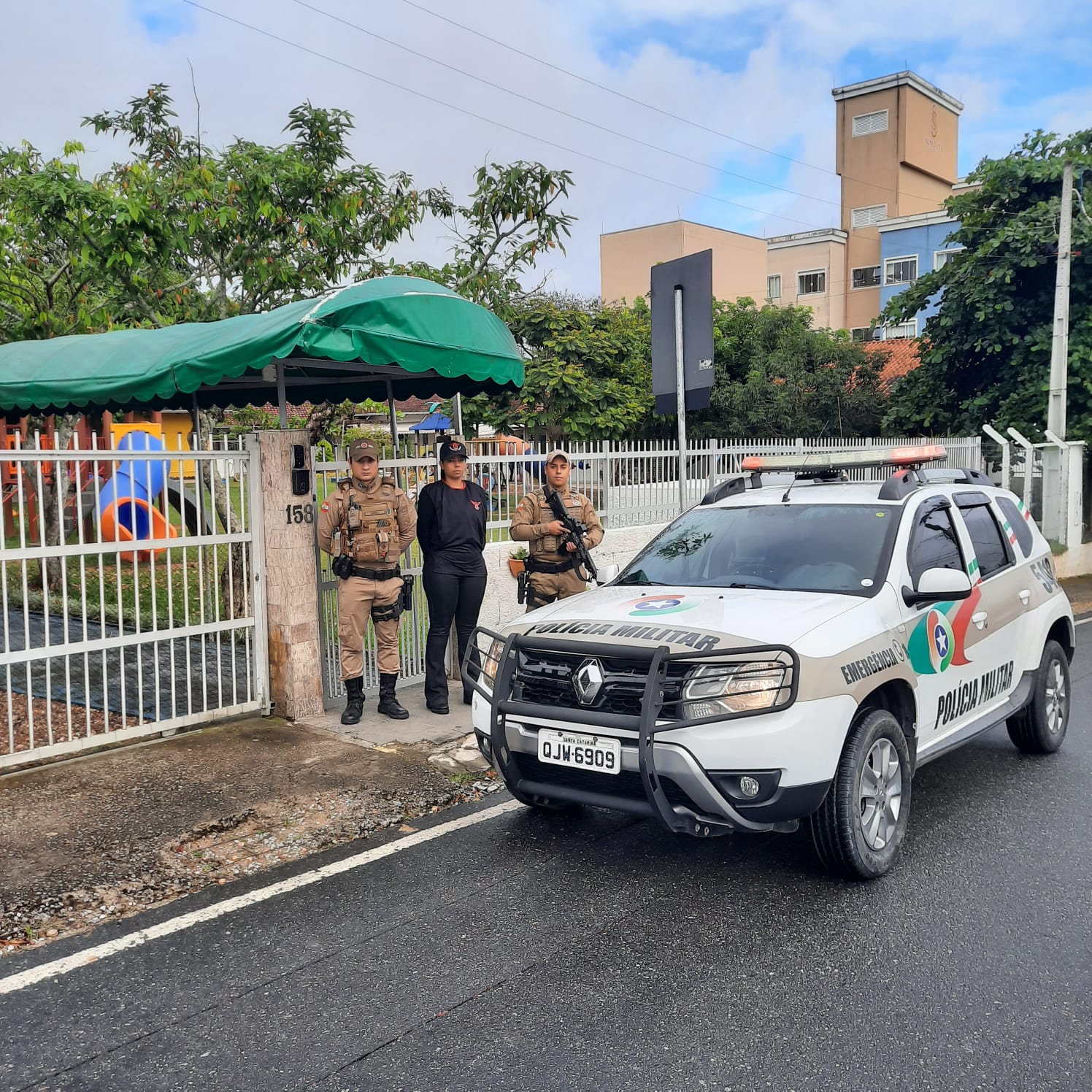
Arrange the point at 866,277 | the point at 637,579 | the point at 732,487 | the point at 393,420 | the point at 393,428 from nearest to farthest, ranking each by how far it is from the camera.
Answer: the point at 637,579 < the point at 732,487 < the point at 393,428 < the point at 393,420 < the point at 866,277

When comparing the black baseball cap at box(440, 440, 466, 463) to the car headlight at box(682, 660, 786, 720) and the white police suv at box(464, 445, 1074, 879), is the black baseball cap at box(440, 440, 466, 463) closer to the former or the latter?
the white police suv at box(464, 445, 1074, 879)

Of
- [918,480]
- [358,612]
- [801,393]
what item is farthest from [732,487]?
[801,393]

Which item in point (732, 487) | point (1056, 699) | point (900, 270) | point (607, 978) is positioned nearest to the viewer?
point (607, 978)

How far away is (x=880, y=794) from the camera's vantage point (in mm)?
4449

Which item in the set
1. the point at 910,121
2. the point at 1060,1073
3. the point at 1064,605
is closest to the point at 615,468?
the point at 1064,605

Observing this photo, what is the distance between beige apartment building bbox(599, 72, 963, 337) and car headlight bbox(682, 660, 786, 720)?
146 ft

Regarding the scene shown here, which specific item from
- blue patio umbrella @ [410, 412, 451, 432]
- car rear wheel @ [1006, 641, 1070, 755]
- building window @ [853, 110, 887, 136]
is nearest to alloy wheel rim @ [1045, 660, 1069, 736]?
car rear wheel @ [1006, 641, 1070, 755]

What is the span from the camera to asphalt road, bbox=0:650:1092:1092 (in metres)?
3.04

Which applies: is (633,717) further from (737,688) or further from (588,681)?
(737,688)

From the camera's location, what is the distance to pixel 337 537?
696 cm

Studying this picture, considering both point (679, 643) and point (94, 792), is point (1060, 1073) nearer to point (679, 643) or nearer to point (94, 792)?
point (679, 643)

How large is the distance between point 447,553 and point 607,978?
4.18 m

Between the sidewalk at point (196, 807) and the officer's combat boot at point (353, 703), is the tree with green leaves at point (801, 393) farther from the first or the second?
the sidewalk at point (196, 807)

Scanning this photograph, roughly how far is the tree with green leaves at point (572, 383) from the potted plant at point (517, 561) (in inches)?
478
